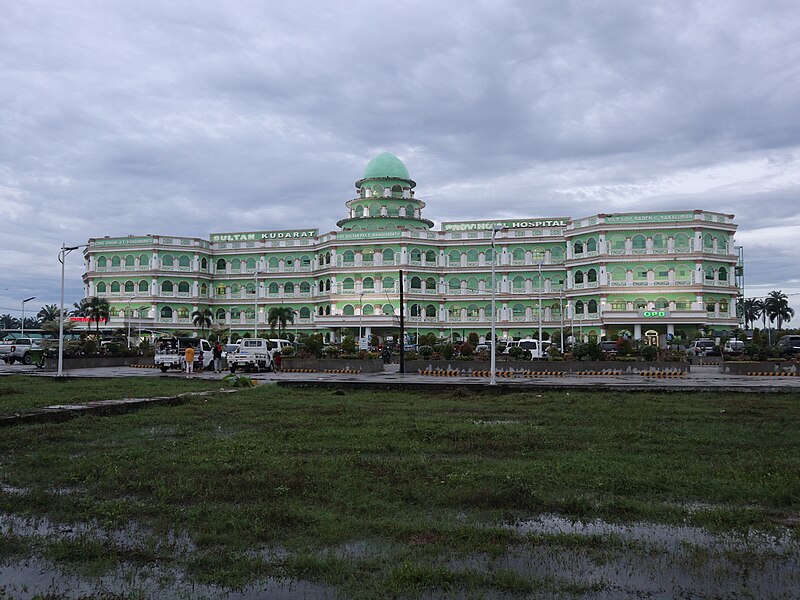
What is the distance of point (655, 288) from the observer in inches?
2660

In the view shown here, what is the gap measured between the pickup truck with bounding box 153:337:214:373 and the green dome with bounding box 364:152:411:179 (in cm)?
4391

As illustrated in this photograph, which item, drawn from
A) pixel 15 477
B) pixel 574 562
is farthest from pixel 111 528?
pixel 574 562

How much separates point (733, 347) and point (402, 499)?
54365mm

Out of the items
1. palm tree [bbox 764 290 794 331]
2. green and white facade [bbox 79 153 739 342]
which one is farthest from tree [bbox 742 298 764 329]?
green and white facade [bbox 79 153 739 342]

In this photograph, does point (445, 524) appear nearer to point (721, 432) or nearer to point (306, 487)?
point (306, 487)

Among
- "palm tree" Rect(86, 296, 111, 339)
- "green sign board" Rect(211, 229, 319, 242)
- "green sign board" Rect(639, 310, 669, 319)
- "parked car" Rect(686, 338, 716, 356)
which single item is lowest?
"parked car" Rect(686, 338, 716, 356)

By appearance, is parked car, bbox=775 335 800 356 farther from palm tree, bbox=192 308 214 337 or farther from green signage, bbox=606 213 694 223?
palm tree, bbox=192 308 214 337

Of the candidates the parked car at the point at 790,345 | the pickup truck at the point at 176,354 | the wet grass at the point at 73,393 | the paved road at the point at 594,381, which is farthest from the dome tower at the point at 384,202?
the wet grass at the point at 73,393

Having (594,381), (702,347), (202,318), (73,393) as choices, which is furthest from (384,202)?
(73,393)

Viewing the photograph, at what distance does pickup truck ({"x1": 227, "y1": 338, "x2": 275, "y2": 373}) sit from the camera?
131 feet

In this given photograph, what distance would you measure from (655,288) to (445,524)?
66.0m

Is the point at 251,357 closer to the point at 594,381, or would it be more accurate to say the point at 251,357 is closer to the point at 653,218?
the point at 594,381

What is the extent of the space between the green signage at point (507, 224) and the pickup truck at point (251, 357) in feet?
136

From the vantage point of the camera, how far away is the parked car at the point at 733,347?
5125cm
